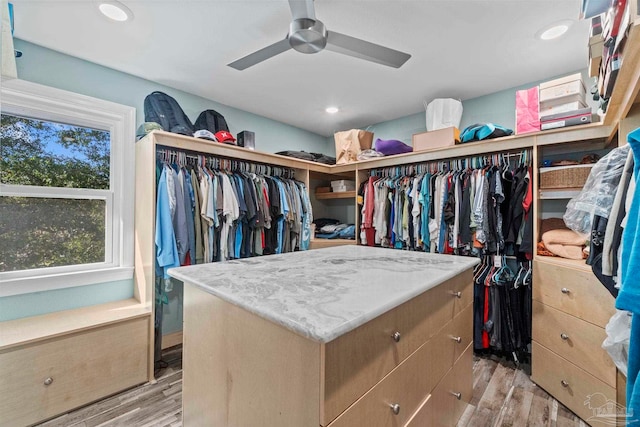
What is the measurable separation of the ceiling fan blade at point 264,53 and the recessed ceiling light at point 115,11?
0.65 meters

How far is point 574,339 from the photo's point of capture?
177cm

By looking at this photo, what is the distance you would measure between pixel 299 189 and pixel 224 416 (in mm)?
2468

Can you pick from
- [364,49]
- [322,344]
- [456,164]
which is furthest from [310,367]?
[456,164]

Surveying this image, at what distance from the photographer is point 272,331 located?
818 mm

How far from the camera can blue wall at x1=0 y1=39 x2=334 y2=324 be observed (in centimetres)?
197

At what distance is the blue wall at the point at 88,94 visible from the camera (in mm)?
1974

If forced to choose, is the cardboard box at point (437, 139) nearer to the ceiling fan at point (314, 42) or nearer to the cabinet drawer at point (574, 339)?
the ceiling fan at point (314, 42)

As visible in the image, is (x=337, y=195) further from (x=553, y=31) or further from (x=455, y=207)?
(x=553, y=31)

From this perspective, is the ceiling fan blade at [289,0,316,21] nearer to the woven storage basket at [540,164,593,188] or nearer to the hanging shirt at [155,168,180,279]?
the hanging shirt at [155,168,180,279]

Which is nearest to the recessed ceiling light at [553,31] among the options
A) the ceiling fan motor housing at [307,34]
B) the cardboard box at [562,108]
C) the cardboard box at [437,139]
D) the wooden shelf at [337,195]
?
the cardboard box at [562,108]

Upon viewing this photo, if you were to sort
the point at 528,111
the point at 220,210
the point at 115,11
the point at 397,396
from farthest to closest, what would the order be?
the point at 220,210
the point at 528,111
the point at 115,11
the point at 397,396

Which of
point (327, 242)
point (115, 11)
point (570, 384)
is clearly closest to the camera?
point (115, 11)

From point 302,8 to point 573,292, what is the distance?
90.7 inches

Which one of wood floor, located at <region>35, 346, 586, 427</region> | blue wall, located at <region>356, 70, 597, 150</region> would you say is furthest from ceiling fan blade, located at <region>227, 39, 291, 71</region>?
wood floor, located at <region>35, 346, 586, 427</region>
